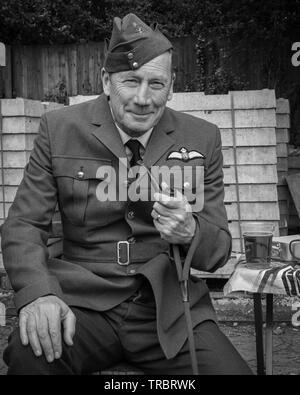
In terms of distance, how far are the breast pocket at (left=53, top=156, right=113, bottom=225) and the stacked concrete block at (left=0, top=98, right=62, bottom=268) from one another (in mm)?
2753

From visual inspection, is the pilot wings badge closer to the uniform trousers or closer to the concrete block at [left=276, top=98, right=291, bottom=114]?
the uniform trousers

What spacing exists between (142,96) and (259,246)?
690 mm

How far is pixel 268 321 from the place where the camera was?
8.40 feet

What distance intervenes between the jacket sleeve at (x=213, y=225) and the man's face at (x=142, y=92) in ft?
0.99

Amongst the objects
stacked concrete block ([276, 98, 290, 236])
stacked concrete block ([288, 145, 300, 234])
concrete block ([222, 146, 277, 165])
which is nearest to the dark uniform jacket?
concrete block ([222, 146, 277, 165])

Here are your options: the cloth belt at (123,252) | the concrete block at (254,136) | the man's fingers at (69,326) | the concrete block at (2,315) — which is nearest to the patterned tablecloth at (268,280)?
the cloth belt at (123,252)

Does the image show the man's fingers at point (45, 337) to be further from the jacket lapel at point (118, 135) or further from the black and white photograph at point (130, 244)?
the jacket lapel at point (118, 135)

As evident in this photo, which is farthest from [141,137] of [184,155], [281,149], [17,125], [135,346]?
[281,149]

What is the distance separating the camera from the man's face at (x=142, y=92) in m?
2.30

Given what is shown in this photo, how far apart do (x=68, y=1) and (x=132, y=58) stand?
11.1 meters

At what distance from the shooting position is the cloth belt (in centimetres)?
234

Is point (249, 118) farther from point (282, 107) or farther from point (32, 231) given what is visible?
point (32, 231)

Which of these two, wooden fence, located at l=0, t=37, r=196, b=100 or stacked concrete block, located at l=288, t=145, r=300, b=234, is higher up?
wooden fence, located at l=0, t=37, r=196, b=100

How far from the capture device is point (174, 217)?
2.04 metres
